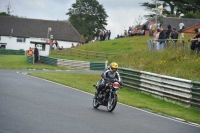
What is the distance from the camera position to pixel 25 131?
10516 millimetres

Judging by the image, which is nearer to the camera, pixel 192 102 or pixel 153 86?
pixel 192 102

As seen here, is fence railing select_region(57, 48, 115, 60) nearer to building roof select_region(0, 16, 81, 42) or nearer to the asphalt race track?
the asphalt race track

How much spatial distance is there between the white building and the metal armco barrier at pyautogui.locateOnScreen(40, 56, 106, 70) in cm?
5329

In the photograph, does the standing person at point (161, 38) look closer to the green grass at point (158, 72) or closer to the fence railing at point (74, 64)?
the green grass at point (158, 72)

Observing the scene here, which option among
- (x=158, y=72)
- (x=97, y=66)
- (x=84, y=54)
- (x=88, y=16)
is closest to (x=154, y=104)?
(x=158, y=72)

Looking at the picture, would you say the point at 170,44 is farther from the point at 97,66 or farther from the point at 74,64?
the point at 74,64

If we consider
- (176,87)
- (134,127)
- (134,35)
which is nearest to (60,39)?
(134,35)

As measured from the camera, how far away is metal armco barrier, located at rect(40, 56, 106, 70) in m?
46.3

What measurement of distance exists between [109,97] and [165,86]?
6.00m

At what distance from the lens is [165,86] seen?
890 inches

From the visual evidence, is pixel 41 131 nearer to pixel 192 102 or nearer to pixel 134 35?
pixel 192 102

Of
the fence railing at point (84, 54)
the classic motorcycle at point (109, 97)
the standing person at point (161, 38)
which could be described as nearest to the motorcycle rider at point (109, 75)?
the classic motorcycle at point (109, 97)

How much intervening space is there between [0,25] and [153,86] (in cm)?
8650

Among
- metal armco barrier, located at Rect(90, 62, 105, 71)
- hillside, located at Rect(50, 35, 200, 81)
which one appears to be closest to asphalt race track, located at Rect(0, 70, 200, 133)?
hillside, located at Rect(50, 35, 200, 81)
